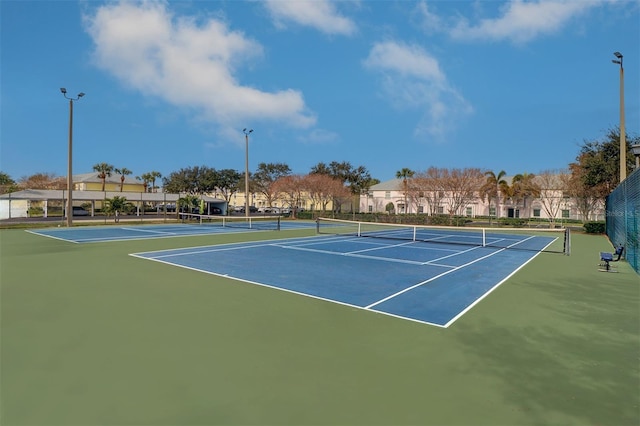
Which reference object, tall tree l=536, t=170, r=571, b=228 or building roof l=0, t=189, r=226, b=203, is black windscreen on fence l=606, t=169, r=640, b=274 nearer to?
tall tree l=536, t=170, r=571, b=228

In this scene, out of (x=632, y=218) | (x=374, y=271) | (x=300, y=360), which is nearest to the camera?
(x=300, y=360)

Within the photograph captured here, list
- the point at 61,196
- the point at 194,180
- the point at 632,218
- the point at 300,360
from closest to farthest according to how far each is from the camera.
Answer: the point at 300,360
the point at 632,218
the point at 61,196
the point at 194,180

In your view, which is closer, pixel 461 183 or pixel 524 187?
pixel 461 183

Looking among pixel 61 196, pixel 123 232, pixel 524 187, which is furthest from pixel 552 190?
pixel 61 196

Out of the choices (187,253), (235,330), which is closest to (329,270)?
(235,330)

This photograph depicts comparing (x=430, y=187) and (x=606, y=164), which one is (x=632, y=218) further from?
(x=430, y=187)

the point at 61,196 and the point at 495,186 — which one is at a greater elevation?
the point at 495,186

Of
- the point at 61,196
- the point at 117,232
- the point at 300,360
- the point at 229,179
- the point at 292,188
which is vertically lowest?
the point at 300,360

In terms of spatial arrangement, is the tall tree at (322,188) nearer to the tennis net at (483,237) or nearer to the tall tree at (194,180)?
the tennis net at (483,237)

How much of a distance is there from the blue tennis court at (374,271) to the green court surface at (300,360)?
0.64 meters

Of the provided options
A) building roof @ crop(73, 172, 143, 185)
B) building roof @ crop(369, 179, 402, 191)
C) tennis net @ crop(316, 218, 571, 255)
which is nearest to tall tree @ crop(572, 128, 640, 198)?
tennis net @ crop(316, 218, 571, 255)

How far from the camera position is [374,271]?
1108 cm

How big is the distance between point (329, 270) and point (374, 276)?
1.55 meters

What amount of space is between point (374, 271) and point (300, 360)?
6710 mm
